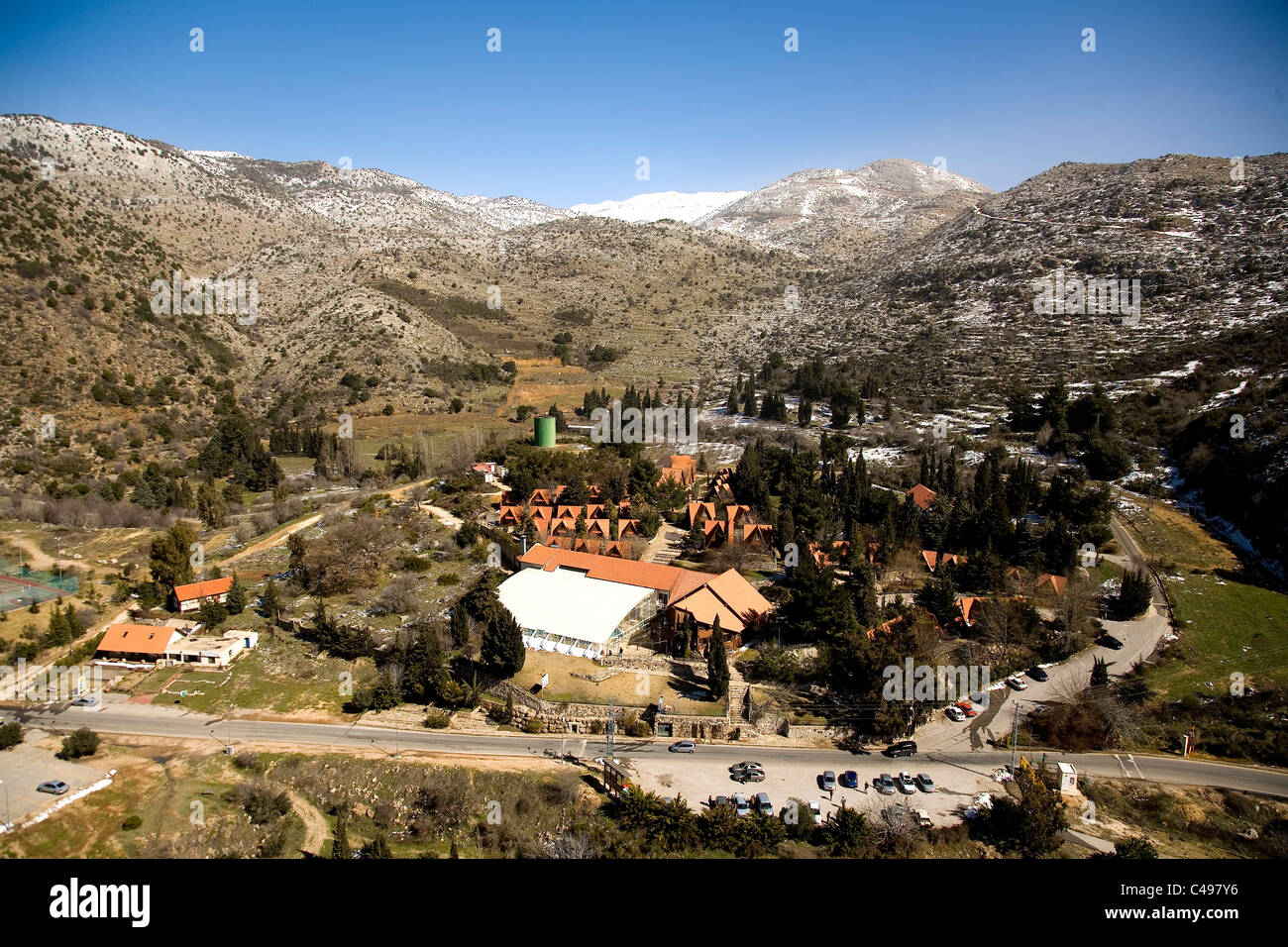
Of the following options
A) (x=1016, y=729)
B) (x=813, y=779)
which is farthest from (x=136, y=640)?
(x=1016, y=729)

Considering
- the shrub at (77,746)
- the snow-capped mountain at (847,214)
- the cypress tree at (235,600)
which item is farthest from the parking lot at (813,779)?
the snow-capped mountain at (847,214)

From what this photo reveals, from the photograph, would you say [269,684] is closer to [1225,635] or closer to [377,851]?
[377,851]

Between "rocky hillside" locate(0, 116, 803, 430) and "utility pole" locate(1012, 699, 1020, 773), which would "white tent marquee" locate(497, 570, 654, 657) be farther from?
"rocky hillside" locate(0, 116, 803, 430)

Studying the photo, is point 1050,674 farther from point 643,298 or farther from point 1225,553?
point 643,298

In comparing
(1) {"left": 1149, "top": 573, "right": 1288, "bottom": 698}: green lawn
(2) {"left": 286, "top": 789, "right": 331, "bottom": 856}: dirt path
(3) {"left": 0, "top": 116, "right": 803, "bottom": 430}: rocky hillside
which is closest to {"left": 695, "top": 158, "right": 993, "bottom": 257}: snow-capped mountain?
(3) {"left": 0, "top": 116, "right": 803, "bottom": 430}: rocky hillside

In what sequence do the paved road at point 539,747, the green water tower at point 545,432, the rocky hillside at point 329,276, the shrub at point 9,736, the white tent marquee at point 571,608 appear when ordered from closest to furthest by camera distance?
the paved road at point 539,747 < the shrub at point 9,736 < the white tent marquee at point 571,608 < the green water tower at point 545,432 < the rocky hillside at point 329,276

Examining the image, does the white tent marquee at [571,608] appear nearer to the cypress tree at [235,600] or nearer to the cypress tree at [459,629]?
the cypress tree at [459,629]

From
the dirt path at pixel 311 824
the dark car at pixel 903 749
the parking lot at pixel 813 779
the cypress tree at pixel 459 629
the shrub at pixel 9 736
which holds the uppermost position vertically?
the cypress tree at pixel 459 629
